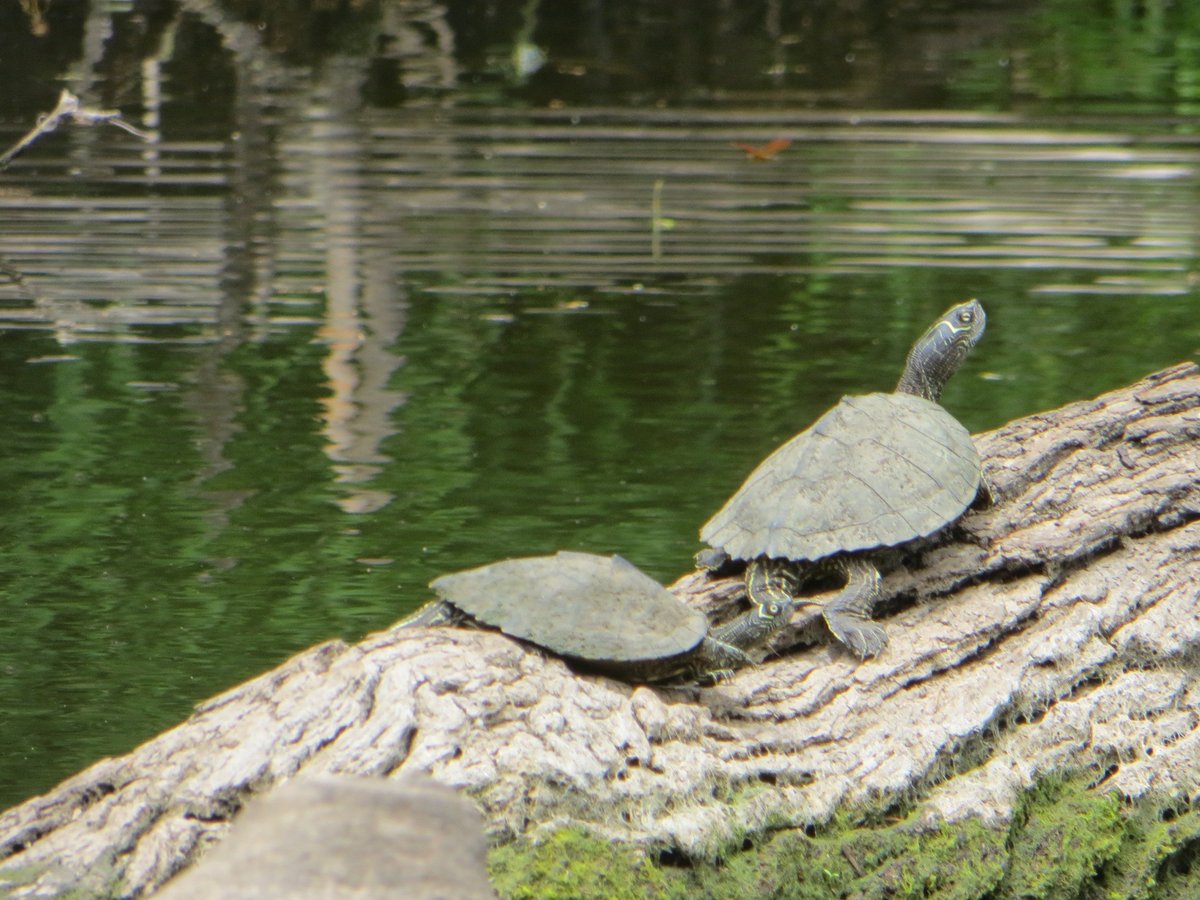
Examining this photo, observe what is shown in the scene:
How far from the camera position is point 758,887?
296 centimetres

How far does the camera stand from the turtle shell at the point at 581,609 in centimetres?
306

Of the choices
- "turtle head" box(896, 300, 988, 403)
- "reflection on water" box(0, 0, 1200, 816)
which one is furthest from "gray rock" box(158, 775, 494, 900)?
"turtle head" box(896, 300, 988, 403)

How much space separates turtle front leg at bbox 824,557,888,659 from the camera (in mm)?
3377

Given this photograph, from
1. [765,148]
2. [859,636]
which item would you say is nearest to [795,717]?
[859,636]

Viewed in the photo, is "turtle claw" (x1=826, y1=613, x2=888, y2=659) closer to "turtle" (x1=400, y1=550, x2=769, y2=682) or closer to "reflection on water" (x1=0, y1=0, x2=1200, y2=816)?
"turtle" (x1=400, y1=550, x2=769, y2=682)

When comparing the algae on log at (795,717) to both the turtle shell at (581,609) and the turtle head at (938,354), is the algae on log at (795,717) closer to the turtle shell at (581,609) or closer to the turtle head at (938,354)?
the turtle shell at (581,609)

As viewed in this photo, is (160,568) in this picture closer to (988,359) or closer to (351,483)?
(351,483)

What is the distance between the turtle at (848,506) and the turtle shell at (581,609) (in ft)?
1.20

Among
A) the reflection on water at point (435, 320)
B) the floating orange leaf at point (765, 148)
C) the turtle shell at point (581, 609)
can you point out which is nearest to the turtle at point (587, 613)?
the turtle shell at point (581, 609)

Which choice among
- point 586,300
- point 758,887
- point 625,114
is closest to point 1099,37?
point 625,114

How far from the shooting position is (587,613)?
3086 millimetres

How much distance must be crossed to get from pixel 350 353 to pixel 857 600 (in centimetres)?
466

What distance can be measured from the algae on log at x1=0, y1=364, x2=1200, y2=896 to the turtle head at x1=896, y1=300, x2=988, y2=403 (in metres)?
0.50

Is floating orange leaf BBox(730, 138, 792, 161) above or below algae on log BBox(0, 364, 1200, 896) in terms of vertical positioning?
above
